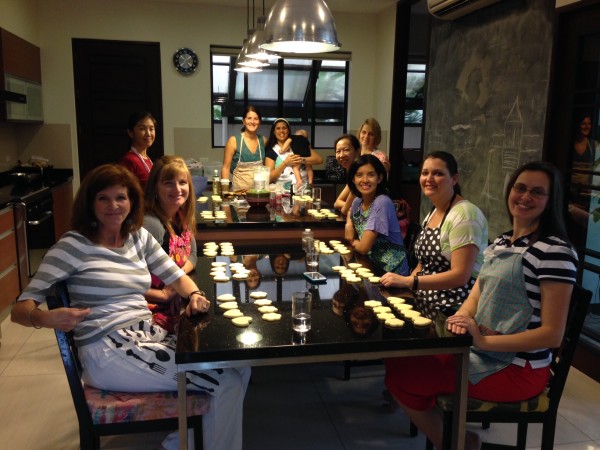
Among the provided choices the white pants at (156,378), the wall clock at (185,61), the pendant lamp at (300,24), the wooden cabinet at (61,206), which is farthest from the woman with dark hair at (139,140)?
the wall clock at (185,61)

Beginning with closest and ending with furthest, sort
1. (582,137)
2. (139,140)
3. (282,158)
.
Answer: (582,137), (139,140), (282,158)

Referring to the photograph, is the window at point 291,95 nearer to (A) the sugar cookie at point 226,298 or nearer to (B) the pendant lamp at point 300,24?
(B) the pendant lamp at point 300,24

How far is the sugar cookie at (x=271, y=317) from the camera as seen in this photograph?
5.39ft

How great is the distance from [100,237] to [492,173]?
3.05m

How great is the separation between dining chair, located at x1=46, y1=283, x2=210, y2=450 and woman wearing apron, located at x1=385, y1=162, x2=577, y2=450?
74cm

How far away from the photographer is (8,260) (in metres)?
3.63

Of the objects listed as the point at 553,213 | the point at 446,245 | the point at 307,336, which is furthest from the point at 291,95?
the point at 307,336

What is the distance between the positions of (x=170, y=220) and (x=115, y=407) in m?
0.94

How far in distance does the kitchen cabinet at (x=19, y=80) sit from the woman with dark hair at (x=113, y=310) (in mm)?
3024

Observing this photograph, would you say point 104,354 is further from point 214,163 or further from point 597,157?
point 214,163

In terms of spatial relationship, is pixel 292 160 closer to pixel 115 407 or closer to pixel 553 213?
pixel 553 213

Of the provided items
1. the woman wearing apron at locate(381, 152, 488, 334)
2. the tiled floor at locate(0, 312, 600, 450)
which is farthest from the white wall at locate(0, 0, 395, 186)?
the woman wearing apron at locate(381, 152, 488, 334)

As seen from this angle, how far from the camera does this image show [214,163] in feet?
20.4

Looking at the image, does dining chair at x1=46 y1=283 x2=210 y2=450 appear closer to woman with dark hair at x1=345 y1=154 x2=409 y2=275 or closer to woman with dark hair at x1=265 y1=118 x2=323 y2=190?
woman with dark hair at x1=345 y1=154 x2=409 y2=275
